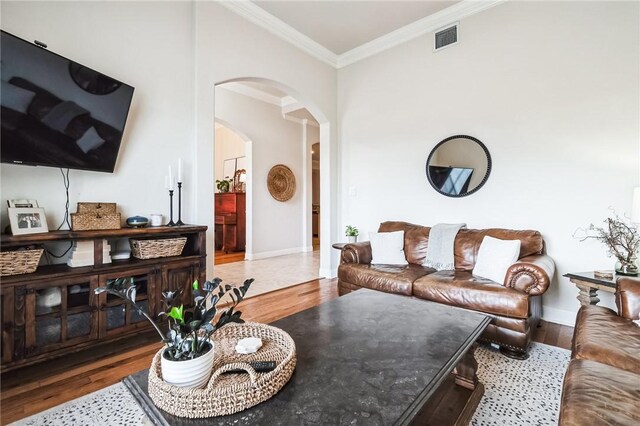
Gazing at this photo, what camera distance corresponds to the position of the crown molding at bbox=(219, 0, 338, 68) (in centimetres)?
315

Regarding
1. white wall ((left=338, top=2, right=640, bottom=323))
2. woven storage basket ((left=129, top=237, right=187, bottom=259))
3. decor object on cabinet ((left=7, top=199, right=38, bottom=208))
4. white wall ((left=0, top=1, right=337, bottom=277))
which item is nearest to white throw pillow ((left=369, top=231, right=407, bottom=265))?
white wall ((left=338, top=2, right=640, bottom=323))

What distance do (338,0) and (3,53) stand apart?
111 inches

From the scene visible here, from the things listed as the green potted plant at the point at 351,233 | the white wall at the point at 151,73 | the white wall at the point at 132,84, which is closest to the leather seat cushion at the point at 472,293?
the green potted plant at the point at 351,233

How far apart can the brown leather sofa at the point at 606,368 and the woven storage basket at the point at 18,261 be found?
2.69m

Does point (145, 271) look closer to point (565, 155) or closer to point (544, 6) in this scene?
point (565, 155)

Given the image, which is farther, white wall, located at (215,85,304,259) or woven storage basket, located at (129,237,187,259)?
white wall, located at (215,85,304,259)

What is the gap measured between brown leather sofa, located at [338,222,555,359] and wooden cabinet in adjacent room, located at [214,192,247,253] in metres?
3.55

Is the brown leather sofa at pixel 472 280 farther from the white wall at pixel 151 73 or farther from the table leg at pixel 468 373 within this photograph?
the white wall at pixel 151 73

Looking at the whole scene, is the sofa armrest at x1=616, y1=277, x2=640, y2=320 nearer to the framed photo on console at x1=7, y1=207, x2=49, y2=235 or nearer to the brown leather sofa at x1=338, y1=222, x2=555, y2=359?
the brown leather sofa at x1=338, y1=222, x2=555, y2=359

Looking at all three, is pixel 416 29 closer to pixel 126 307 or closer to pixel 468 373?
pixel 468 373

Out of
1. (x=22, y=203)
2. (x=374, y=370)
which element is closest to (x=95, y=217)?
(x=22, y=203)

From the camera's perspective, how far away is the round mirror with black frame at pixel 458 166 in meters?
3.13

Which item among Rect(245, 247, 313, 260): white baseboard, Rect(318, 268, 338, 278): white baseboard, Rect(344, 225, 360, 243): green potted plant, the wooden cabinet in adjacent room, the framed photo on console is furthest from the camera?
the wooden cabinet in adjacent room

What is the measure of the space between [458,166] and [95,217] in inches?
136
